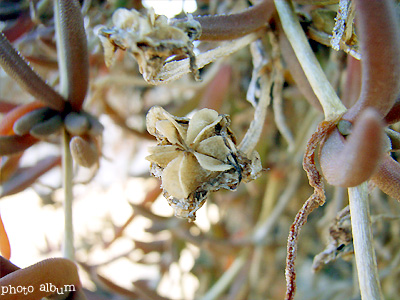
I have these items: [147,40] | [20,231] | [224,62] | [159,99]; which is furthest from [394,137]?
[20,231]

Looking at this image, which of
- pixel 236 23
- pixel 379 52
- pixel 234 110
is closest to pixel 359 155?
pixel 379 52

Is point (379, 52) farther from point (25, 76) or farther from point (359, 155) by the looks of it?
point (25, 76)

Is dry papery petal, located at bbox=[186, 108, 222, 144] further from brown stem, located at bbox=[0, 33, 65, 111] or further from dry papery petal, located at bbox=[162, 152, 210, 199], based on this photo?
brown stem, located at bbox=[0, 33, 65, 111]

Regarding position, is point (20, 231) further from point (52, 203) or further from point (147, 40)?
point (147, 40)

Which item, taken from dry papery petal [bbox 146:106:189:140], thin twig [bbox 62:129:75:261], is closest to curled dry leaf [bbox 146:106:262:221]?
dry papery petal [bbox 146:106:189:140]

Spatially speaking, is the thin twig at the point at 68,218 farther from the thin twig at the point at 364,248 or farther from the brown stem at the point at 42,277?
the thin twig at the point at 364,248

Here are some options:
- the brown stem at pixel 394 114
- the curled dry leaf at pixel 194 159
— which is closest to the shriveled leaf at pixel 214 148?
the curled dry leaf at pixel 194 159
